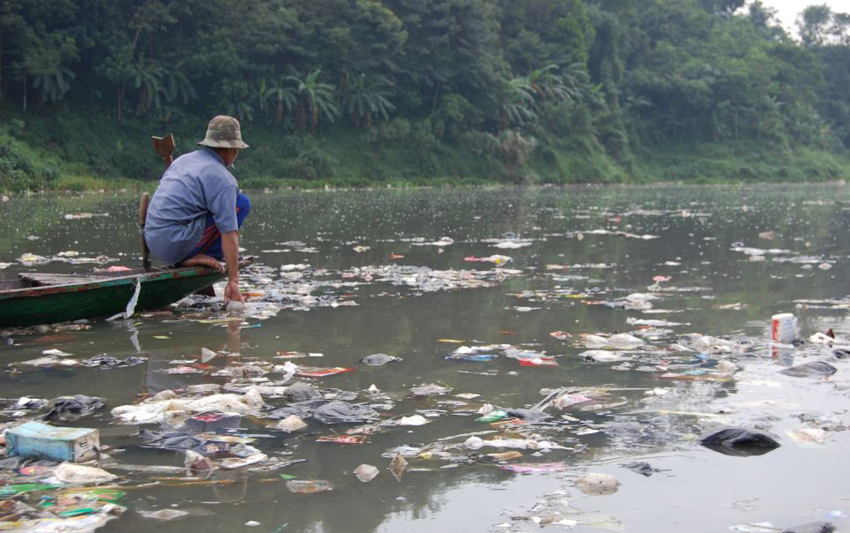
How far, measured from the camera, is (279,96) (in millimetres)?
33500

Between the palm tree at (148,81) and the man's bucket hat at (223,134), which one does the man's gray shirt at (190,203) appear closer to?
the man's bucket hat at (223,134)

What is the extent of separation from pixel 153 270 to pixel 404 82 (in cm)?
3333

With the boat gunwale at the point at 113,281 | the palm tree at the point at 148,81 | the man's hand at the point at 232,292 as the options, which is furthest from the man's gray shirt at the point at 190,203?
the palm tree at the point at 148,81

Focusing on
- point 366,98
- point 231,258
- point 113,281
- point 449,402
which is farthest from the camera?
point 366,98

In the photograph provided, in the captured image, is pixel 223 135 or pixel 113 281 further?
pixel 223 135

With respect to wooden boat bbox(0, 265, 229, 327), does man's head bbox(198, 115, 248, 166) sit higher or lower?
higher

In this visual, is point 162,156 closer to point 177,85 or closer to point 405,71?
point 177,85

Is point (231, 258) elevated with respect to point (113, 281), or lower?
elevated

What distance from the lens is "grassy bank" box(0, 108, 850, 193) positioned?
2778cm

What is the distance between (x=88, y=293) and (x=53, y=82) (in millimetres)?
26764

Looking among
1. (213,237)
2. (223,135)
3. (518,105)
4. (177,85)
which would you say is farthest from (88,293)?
(518,105)

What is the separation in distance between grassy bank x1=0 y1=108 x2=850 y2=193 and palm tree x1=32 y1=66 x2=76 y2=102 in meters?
0.81

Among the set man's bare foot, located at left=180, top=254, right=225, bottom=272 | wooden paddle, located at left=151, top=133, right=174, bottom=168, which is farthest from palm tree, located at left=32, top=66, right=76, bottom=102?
man's bare foot, located at left=180, top=254, right=225, bottom=272

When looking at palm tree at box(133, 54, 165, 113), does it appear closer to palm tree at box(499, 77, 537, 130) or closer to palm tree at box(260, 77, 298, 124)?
palm tree at box(260, 77, 298, 124)
